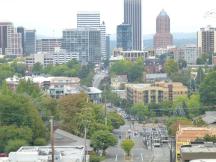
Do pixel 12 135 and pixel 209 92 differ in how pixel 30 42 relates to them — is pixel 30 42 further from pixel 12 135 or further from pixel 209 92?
pixel 12 135

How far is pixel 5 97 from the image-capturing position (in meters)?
28.0

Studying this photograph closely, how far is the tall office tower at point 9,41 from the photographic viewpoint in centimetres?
10356

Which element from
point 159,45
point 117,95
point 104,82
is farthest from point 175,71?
point 159,45

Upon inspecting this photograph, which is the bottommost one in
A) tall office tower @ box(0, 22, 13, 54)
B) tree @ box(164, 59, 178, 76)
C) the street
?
the street

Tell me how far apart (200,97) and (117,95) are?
1100cm

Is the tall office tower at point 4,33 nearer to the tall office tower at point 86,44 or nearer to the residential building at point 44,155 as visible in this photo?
the tall office tower at point 86,44

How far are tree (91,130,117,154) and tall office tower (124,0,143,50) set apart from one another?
8984cm

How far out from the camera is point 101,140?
2745 centimetres

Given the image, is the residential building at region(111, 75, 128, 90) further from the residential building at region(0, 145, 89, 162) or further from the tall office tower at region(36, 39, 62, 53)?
the tall office tower at region(36, 39, 62, 53)

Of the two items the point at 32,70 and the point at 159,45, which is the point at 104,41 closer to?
the point at 159,45

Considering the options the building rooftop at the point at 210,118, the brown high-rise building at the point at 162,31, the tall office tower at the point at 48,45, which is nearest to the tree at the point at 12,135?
the building rooftop at the point at 210,118

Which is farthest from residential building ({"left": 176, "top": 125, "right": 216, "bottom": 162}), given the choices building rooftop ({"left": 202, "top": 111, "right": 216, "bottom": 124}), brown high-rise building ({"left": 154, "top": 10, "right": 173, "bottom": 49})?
brown high-rise building ({"left": 154, "top": 10, "right": 173, "bottom": 49})

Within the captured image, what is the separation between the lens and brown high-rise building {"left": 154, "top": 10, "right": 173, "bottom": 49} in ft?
403

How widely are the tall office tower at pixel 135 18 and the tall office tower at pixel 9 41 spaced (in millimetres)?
19002
